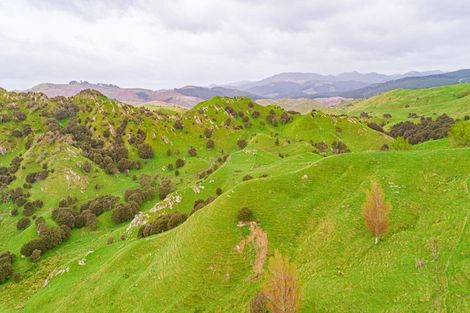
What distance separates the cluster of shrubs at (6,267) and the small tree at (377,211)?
279 ft

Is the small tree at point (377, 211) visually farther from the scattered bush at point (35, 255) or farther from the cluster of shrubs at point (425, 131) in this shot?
the cluster of shrubs at point (425, 131)

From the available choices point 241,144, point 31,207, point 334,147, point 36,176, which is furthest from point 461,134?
point 36,176

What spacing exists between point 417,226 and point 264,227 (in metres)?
20.5

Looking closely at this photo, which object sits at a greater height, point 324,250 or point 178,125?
point 178,125

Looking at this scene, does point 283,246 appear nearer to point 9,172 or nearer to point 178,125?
point 9,172

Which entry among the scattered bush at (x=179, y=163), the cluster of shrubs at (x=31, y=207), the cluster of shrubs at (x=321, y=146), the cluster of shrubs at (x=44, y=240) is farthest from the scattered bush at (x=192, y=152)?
the cluster of shrubs at (x=44, y=240)

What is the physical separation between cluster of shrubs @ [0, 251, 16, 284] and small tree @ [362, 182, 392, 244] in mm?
84928

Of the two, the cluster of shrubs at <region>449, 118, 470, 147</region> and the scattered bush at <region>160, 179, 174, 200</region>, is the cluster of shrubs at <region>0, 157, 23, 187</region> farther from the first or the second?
the cluster of shrubs at <region>449, 118, 470, 147</region>

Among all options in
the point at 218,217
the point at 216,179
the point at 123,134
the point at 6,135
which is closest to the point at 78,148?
the point at 123,134

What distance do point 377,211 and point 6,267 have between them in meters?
Result: 86.7

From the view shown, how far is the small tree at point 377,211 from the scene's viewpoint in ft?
122

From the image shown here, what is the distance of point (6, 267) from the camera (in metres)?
76.4

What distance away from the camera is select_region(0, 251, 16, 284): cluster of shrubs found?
75.1 m

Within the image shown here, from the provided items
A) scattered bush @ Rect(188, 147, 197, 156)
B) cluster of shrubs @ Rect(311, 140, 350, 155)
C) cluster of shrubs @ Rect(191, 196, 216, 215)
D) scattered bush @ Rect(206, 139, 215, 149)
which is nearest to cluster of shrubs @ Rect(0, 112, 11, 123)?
scattered bush @ Rect(188, 147, 197, 156)
